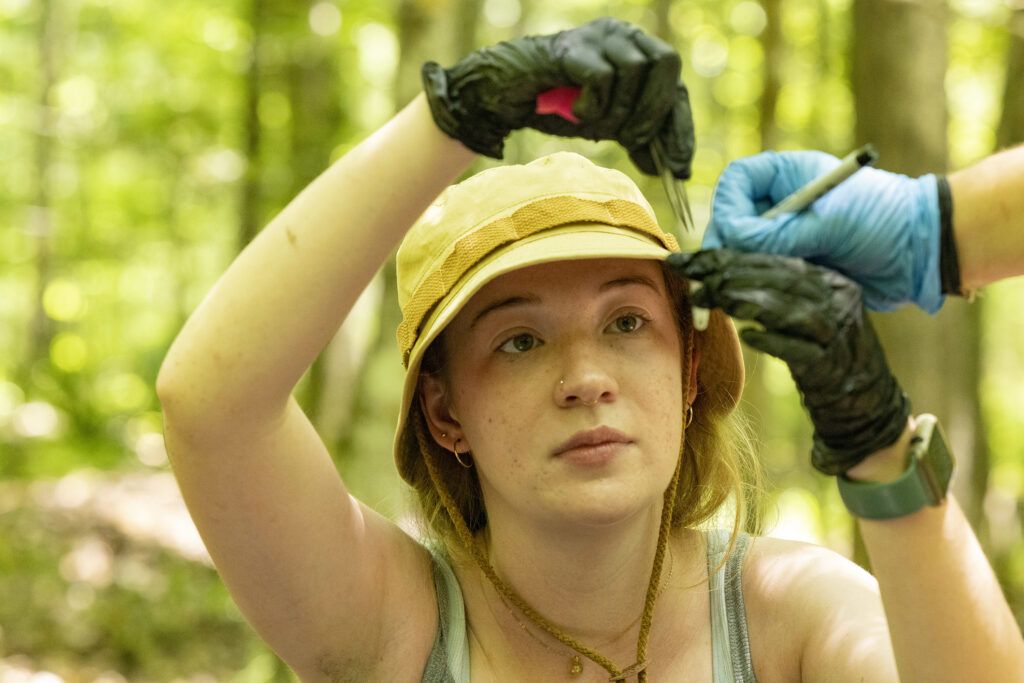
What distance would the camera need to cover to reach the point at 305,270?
183 centimetres

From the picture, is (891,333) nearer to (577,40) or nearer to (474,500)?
(474,500)

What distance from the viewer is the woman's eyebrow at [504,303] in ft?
7.14

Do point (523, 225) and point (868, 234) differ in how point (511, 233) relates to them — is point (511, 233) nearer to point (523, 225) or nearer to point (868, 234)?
point (523, 225)

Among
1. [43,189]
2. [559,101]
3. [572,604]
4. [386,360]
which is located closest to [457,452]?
[572,604]

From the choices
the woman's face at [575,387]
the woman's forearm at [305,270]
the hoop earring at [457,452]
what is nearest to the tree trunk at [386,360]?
the hoop earring at [457,452]

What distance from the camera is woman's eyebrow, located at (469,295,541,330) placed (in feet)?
7.14

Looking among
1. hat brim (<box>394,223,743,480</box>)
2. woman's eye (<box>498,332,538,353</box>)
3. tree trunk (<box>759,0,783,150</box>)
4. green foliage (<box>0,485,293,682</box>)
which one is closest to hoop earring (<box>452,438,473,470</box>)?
hat brim (<box>394,223,743,480</box>)

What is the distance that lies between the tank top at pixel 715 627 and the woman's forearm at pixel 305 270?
0.80 metres

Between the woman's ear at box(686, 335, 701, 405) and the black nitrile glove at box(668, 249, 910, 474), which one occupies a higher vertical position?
the black nitrile glove at box(668, 249, 910, 474)

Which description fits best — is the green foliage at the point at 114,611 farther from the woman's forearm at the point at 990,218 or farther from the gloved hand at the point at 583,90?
the woman's forearm at the point at 990,218

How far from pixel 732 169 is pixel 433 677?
4.20 ft

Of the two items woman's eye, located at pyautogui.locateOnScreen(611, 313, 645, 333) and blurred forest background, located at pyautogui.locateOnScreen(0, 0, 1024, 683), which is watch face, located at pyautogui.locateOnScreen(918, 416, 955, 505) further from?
blurred forest background, located at pyautogui.locateOnScreen(0, 0, 1024, 683)

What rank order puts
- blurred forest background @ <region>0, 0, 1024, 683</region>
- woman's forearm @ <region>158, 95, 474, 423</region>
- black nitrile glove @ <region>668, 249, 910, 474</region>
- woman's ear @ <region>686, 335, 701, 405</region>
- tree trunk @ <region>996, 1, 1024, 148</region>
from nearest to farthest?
1. black nitrile glove @ <region>668, 249, 910, 474</region>
2. woman's forearm @ <region>158, 95, 474, 423</region>
3. woman's ear @ <region>686, 335, 701, 405</region>
4. blurred forest background @ <region>0, 0, 1024, 683</region>
5. tree trunk @ <region>996, 1, 1024, 148</region>

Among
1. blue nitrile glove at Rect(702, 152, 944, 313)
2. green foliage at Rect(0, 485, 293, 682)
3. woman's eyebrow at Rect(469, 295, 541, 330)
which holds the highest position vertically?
blue nitrile glove at Rect(702, 152, 944, 313)
